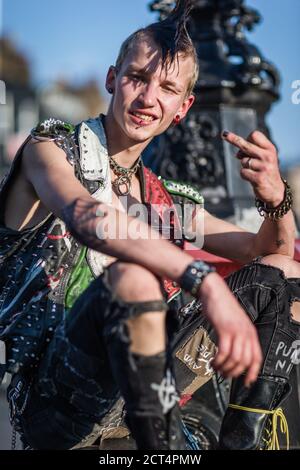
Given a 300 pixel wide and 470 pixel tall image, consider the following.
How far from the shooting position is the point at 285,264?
2.78m

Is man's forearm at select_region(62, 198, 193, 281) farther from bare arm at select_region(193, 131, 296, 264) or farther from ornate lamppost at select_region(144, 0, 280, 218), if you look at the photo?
ornate lamppost at select_region(144, 0, 280, 218)

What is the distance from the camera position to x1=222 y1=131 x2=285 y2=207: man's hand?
248 centimetres

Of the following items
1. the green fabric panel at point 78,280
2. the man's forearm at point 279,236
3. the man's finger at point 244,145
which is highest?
the man's finger at point 244,145

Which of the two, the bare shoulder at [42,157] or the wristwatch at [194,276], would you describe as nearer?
the wristwatch at [194,276]

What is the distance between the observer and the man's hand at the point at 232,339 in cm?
189

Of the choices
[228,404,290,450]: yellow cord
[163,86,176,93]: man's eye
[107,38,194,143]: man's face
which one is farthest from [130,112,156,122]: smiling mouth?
[228,404,290,450]: yellow cord

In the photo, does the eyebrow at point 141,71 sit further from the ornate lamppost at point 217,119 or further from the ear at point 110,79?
the ornate lamppost at point 217,119

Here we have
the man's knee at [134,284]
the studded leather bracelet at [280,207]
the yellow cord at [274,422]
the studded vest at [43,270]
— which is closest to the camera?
the man's knee at [134,284]

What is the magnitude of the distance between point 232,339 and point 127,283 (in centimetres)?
32

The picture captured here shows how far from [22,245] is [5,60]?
4084 centimetres

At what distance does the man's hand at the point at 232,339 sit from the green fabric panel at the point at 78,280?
2.25 feet

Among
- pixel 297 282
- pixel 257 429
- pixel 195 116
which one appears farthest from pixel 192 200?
pixel 195 116

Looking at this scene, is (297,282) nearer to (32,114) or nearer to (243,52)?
(243,52)

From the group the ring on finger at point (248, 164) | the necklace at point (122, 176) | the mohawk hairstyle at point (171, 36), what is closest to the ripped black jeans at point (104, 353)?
the ring on finger at point (248, 164)
